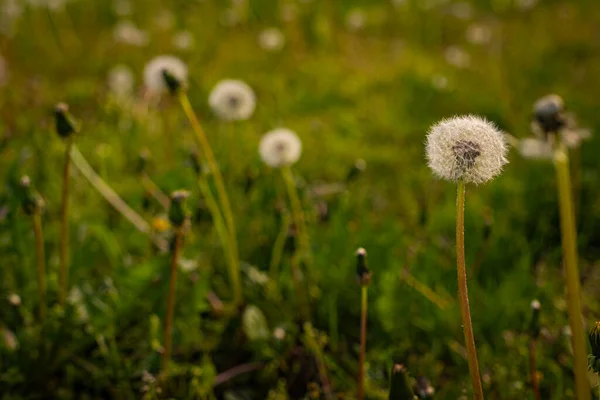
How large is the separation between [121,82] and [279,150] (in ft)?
5.34

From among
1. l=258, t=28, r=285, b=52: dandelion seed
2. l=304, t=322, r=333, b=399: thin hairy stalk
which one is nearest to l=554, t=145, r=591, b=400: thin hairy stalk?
l=304, t=322, r=333, b=399: thin hairy stalk

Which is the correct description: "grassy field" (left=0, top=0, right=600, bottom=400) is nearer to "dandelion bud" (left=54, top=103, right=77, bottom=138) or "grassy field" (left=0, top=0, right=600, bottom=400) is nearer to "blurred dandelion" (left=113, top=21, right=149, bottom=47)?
"blurred dandelion" (left=113, top=21, right=149, bottom=47)

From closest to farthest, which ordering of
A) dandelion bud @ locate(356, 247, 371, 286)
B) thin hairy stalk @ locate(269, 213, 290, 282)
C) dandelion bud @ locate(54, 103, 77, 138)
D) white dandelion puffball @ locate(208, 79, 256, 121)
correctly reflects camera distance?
dandelion bud @ locate(356, 247, 371, 286), dandelion bud @ locate(54, 103, 77, 138), thin hairy stalk @ locate(269, 213, 290, 282), white dandelion puffball @ locate(208, 79, 256, 121)

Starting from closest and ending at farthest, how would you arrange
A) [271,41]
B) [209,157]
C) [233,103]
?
[209,157]
[233,103]
[271,41]

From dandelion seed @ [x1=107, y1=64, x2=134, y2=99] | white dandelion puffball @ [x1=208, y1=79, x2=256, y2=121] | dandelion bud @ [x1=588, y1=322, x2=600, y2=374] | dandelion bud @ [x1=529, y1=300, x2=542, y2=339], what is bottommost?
dandelion bud @ [x1=588, y1=322, x2=600, y2=374]

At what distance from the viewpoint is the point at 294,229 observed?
1.54 metres

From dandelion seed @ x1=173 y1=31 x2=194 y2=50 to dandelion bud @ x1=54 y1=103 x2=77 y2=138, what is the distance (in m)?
2.49

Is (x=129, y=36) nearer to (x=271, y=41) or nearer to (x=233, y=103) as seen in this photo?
(x=271, y=41)

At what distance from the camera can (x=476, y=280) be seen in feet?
5.43

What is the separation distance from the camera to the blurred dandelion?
3699 mm

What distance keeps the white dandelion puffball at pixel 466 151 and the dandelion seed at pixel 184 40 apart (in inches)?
117

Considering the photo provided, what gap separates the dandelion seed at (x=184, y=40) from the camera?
3618 mm

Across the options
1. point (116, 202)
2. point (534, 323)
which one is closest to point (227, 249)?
point (116, 202)

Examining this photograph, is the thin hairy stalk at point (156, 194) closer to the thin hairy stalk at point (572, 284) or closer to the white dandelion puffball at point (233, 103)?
the white dandelion puffball at point (233, 103)
